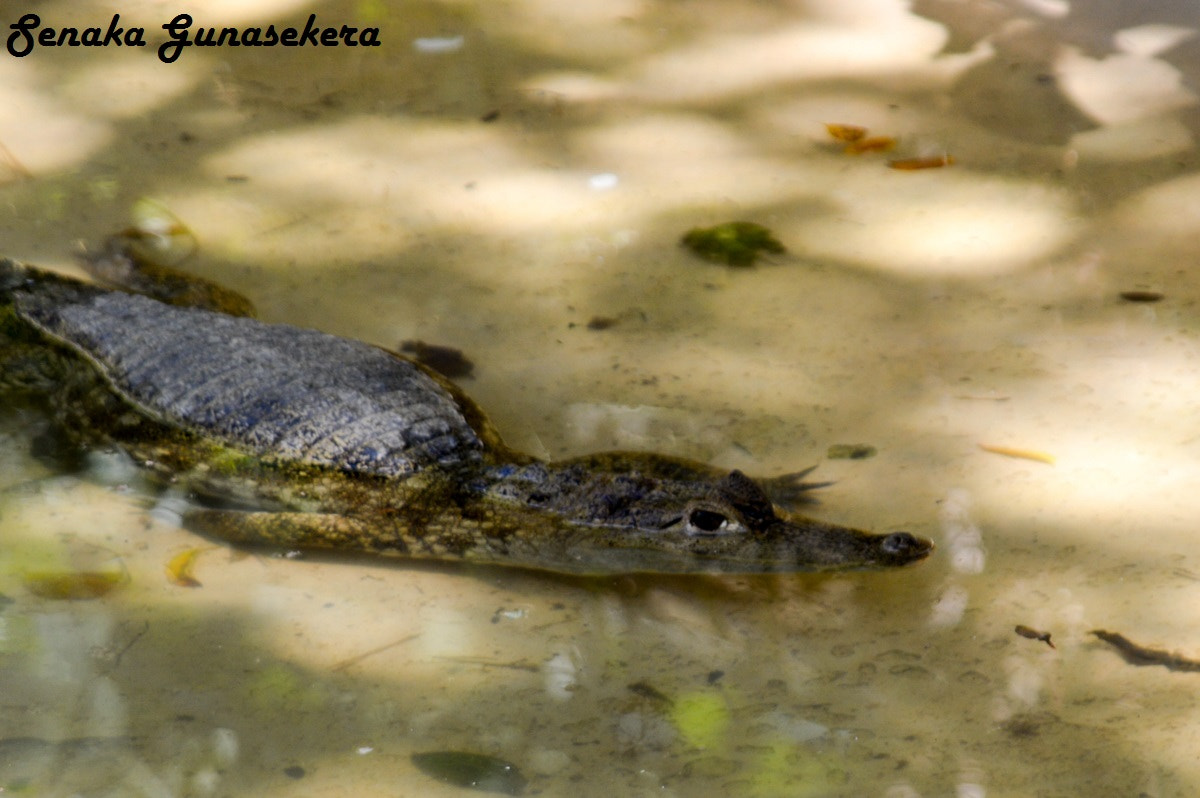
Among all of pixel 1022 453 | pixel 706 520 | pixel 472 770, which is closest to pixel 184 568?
pixel 472 770

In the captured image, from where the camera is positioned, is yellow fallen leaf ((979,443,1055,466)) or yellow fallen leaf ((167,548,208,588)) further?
yellow fallen leaf ((979,443,1055,466))

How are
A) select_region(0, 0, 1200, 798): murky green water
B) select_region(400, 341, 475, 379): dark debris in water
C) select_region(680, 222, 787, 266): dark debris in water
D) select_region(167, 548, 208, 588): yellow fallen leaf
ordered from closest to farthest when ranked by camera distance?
select_region(0, 0, 1200, 798): murky green water → select_region(167, 548, 208, 588): yellow fallen leaf → select_region(400, 341, 475, 379): dark debris in water → select_region(680, 222, 787, 266): dark debris in water

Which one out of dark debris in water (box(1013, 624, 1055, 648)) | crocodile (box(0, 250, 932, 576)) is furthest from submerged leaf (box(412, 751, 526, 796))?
dark debris in water (box(1013, 624, 1055, 648))

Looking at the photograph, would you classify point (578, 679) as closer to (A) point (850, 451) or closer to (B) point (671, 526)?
(B) point (671, 526)

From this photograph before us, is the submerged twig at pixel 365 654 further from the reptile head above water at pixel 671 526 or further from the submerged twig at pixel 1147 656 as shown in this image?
the submerged twig at pixel 1147 656

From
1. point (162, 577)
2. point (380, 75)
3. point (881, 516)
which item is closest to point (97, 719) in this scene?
point (162, 577)

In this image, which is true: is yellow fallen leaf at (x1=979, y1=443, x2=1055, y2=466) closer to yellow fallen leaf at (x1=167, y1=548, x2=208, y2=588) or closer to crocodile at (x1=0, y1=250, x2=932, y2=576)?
crocodile at (x1=0, y1=250, x2=932, y2=576)

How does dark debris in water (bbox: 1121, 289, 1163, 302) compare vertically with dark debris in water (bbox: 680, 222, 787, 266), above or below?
below
